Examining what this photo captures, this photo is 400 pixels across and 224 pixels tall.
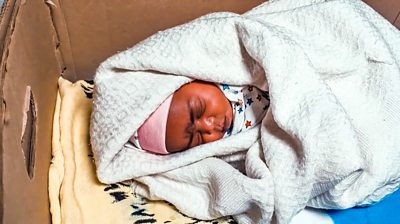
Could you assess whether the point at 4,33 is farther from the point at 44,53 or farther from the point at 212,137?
the point at 212,137

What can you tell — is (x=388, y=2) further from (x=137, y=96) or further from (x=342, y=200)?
(x=137, y=96)

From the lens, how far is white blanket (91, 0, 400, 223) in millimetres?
666

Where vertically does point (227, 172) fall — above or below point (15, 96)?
below

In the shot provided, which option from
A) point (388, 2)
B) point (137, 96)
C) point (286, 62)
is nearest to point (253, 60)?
point (286, 62)

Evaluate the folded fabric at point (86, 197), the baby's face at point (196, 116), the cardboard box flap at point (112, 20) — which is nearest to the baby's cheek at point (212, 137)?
the baby's face at point (196, 116)

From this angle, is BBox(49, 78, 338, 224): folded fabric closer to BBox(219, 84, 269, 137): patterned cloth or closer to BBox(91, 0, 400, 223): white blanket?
BBox(91, 0, 400, 223): white blanket

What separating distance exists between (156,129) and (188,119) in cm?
5

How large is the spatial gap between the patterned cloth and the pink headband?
0.10 meters

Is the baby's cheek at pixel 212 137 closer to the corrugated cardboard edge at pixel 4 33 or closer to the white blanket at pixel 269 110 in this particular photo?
the white blanket at pixel 269 110

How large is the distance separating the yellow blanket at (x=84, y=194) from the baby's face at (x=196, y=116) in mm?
97

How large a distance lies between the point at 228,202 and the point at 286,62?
20 centimetres

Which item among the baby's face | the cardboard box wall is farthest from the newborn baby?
the cardboard box wall

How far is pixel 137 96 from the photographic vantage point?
2.35 feet

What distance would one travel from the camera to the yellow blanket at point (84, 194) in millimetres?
722
